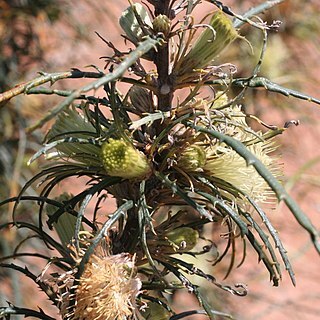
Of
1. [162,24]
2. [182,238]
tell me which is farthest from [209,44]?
[182,238]

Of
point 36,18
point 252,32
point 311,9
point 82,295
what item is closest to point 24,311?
point 82,295

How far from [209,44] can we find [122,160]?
0.12 m

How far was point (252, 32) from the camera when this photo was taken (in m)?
1.96

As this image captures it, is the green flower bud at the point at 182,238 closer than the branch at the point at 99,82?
No

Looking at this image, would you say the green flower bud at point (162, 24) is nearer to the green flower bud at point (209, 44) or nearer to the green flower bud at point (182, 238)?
the green flower bud at point (209, 44)

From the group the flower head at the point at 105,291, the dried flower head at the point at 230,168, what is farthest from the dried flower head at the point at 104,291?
the dried flower head at the point at 230,168

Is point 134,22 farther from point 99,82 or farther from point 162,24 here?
point 99,82

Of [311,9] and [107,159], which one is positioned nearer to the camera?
[107,159]

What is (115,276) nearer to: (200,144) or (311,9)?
(200,144)

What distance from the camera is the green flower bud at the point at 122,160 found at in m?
0.59

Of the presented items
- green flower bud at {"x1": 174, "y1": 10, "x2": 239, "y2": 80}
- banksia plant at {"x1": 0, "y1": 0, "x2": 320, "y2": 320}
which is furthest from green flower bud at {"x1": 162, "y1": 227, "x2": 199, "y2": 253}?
green flower bud at {"x1": 174, "y1": 10, "x2": 239, "y2": 80}

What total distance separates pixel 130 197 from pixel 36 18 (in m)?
1.27

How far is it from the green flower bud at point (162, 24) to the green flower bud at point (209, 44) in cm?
3

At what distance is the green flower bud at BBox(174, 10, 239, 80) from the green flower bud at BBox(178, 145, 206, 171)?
7 cm
